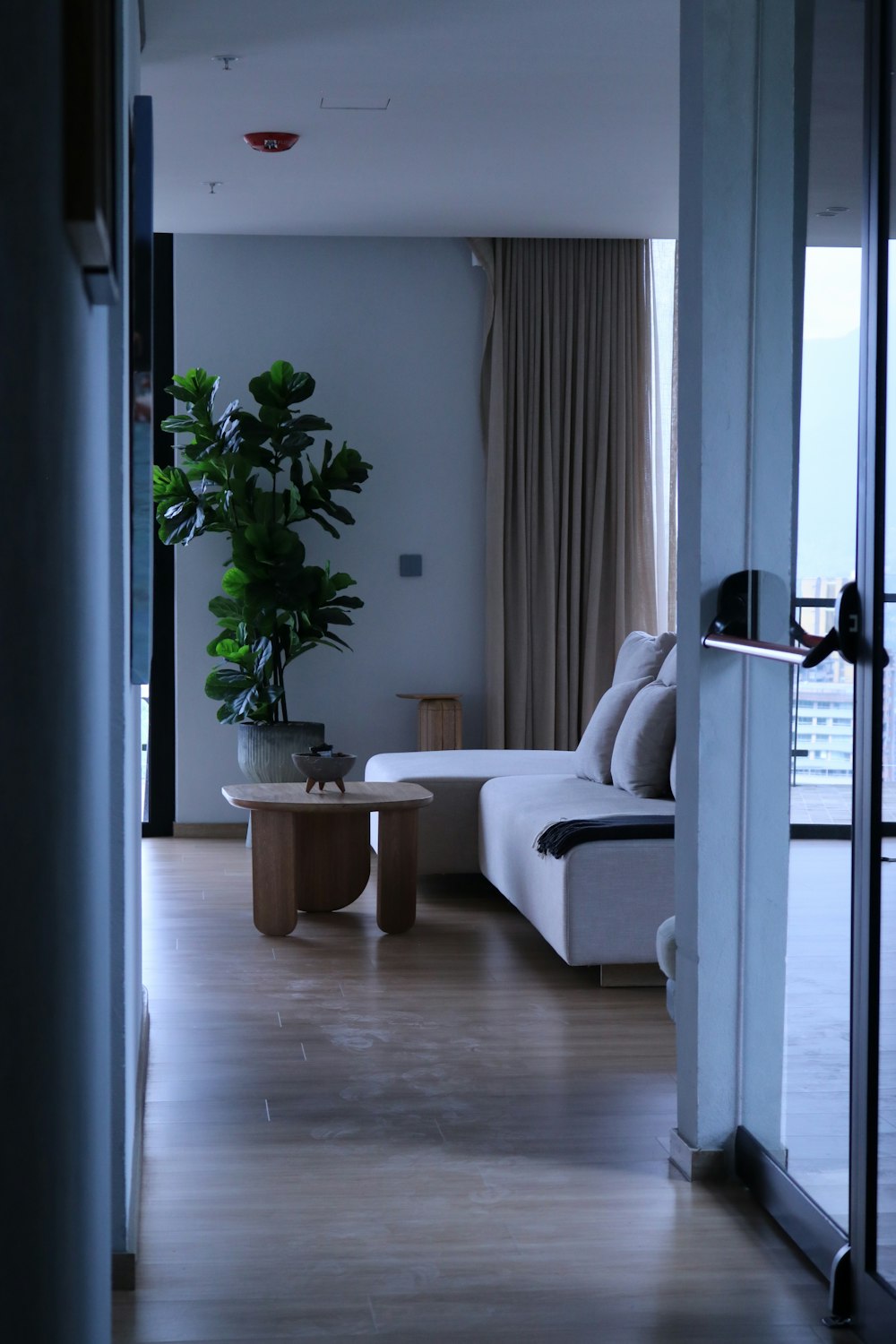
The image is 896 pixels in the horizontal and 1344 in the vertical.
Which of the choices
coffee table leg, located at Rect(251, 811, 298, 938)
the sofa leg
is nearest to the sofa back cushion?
the sofa leg

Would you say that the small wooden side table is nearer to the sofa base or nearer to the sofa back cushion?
the sofa back cushion

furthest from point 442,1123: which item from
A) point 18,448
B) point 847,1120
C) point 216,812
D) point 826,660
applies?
point 216,812

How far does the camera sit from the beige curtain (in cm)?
719

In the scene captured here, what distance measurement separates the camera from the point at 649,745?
4.74 m

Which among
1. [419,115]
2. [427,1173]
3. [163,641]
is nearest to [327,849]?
[427,1173]

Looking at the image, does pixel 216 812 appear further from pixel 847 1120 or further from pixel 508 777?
pixel 847 1120

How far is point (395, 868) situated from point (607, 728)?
3.03 ft

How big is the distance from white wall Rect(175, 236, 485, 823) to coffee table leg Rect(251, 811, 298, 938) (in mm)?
2384

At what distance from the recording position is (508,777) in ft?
17.7

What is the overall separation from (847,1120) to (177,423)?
514cm

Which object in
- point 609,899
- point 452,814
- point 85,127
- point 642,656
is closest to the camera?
point 85,127

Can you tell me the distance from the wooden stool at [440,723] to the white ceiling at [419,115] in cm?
230

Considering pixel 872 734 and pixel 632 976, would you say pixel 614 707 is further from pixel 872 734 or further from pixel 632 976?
pixel 872 734

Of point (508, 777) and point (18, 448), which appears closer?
point (18, 448)
